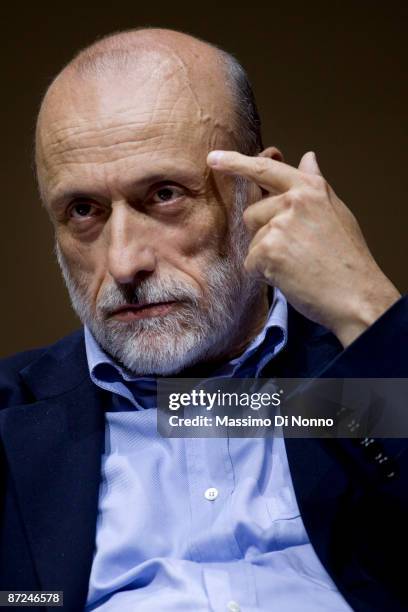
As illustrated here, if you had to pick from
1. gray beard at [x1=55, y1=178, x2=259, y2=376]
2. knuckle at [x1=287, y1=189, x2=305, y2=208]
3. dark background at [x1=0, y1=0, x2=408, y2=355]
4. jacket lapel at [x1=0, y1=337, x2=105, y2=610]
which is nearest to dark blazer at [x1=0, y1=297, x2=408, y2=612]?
jacket lapel at [x1=0, y1=337, x2=105, y2=610]

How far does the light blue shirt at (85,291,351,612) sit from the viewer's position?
4.04 feet

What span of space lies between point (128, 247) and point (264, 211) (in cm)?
22

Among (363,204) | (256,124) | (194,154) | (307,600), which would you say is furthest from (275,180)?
(363,204)

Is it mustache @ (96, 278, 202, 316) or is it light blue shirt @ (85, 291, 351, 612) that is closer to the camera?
light blue shirt @ (85, 291, 351, 612)

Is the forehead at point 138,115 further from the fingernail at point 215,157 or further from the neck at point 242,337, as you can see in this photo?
the neck at point 242,337

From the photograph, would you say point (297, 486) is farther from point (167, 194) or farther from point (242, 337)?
point (167, 194)

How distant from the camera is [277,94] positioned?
2.23 metres

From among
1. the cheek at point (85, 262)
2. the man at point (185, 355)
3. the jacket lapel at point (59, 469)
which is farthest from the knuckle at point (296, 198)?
the jacket lapel at point (59, 469)

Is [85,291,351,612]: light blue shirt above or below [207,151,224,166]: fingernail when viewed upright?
below

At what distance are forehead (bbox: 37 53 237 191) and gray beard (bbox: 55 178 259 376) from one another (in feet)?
0.45

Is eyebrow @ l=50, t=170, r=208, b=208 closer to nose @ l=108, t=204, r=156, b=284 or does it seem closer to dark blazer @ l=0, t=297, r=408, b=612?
nose @ l=108, t=204, r=156, b=284

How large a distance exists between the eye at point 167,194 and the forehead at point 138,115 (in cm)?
5

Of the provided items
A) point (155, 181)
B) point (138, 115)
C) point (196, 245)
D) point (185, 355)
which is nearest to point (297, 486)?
point (185, 355)

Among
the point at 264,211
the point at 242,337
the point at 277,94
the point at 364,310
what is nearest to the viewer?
the point at 364,310
